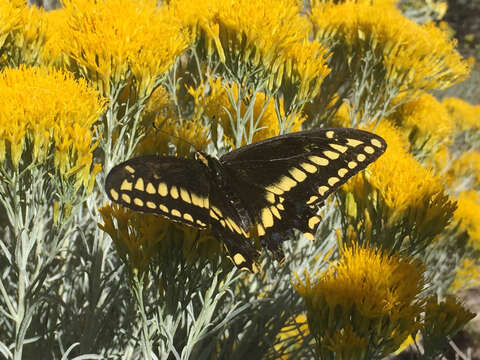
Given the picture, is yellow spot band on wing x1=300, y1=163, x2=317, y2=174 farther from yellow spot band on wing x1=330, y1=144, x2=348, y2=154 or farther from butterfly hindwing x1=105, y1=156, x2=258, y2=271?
butterfly hindwing x1=105, y1=156, x2=258, y2=271

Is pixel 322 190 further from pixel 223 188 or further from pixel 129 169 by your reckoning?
pixel 129 169

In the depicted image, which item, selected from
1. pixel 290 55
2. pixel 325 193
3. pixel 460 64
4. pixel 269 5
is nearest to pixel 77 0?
pixel 269 5

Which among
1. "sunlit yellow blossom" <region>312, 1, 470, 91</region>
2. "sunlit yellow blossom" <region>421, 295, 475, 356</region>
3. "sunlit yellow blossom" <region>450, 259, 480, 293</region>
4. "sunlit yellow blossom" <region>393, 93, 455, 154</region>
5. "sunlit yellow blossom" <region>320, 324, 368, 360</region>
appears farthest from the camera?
"sunlit yellow blossom" <region>450, 259, 480, 293</region>

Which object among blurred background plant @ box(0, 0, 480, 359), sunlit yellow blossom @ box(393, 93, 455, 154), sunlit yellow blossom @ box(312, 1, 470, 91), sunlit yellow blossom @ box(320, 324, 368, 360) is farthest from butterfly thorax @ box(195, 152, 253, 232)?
sunlit yellow blossom @ box(393, 93, 455, 154)

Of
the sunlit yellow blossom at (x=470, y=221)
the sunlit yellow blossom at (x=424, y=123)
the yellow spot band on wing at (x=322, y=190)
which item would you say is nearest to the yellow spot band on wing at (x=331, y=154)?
the yellow spot band on wing at (x=322, y=190)

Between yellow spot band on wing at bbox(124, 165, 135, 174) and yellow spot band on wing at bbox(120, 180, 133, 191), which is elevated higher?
yellow spot band on wing at bbox(124, 165, 135, 174)
